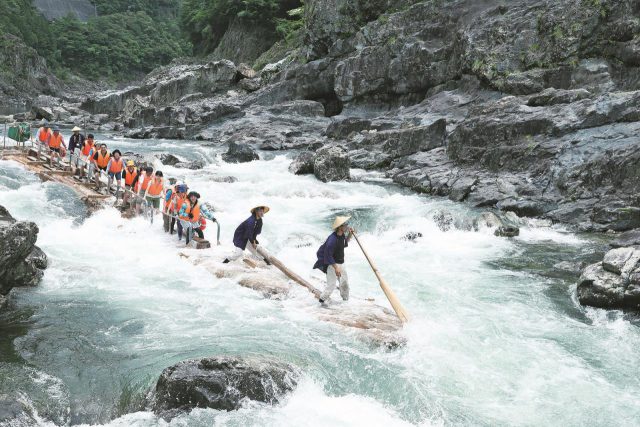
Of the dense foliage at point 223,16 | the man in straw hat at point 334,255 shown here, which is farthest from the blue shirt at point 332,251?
the dense foliage at point 223,16

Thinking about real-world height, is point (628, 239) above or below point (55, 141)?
above

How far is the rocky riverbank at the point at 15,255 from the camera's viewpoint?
9742 mm

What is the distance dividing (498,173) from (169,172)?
13.0 m

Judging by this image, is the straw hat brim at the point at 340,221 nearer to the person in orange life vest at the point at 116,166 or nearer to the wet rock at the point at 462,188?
the person in orange life vest at the point at 116,166

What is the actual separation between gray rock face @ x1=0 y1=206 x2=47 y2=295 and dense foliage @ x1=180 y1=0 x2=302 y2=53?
1624 inches

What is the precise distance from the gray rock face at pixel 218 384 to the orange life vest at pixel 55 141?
15053 mm

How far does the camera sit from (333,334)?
9.20m

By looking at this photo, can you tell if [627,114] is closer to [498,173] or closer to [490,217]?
[498,173]

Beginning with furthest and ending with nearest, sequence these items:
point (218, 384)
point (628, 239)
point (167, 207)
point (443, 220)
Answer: point (443, 220) → point (167, 207) → point (628, 239) → point (218, 384)

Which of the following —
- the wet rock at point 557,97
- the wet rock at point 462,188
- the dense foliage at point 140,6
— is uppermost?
the dense foliage at point 140,6

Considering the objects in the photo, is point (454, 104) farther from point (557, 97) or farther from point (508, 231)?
point (508, 231)

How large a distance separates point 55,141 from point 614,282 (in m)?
17.4

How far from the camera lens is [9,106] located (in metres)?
57.7

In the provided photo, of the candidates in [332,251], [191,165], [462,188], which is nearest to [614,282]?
[332,251]
